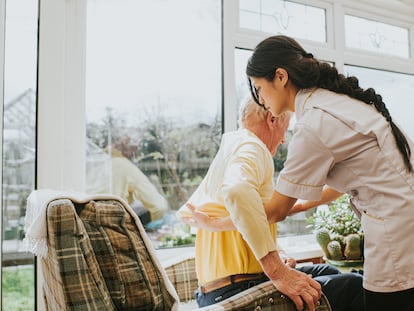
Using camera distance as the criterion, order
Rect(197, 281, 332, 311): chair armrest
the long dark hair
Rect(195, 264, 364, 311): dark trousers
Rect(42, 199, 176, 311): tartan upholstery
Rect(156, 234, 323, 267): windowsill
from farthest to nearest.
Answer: Rect(156, 234, 323, 267): windowsill < Rect(195, 264, 364, 311): dark trousers < the long dark hair < Rect(197, 281, 332, 311): chair armrest < Rect(42, 199, 176, 311): tartan upholstery

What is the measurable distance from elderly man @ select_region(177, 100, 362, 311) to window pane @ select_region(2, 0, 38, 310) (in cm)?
82

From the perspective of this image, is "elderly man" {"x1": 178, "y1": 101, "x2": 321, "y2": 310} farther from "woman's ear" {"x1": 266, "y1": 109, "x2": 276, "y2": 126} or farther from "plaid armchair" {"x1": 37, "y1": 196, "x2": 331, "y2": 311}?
"plaid armchair" {"x1": 37, "y1": 196, "x2": 331, "y2": 311}

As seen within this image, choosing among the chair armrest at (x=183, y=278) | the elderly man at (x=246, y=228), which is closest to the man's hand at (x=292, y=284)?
the elderly man at (x=246, y=228)

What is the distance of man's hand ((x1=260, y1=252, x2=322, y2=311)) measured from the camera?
1.15 metres

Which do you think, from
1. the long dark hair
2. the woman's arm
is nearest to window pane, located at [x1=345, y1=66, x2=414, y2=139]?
the woman's arm

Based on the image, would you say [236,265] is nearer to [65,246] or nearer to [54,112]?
[65,246]

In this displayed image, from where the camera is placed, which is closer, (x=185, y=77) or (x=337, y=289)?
(x=337, y=289)

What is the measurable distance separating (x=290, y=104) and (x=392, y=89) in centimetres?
243

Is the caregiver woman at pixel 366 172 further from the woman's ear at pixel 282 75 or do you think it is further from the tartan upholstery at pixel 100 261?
the tartan upholstery at pixel 100 261

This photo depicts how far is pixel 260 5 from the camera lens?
9.16ft

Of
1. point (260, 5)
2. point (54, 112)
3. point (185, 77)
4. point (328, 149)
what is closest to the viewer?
point (328, 149)

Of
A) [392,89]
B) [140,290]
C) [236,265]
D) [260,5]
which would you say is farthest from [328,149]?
[392,89]

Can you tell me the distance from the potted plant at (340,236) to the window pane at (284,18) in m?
1.27

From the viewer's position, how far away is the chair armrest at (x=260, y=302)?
42.7 inches
